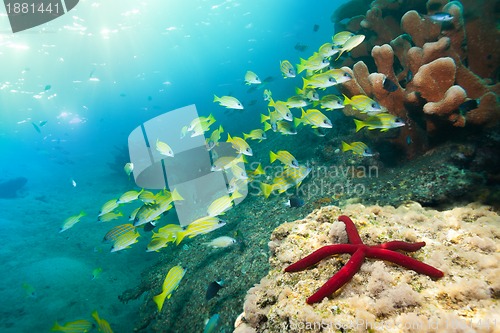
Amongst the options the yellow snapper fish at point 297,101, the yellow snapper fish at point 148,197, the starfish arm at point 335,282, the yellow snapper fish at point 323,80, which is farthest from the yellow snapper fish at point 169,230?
the yellow snapper fish at point 323,80

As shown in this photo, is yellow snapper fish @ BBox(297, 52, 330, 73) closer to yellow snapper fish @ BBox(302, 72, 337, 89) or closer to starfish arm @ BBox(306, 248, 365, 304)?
yellow snapper fish @ BBox(302, 72, 337, 89)

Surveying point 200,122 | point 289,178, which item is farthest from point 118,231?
point 289,178

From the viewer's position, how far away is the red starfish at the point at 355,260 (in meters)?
1.60

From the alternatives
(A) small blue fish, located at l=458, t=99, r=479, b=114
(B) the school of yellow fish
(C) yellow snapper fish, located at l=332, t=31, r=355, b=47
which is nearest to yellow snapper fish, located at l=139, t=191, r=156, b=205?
(B) the school of yellow fish

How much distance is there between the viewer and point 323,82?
5.30 m

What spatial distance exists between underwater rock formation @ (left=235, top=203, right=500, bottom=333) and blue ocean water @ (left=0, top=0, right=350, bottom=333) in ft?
19.8

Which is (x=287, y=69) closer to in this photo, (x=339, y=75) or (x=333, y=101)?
(x=339, y=75)

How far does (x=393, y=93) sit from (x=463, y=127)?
1.51 metres

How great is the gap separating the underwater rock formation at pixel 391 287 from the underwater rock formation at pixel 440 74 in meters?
2.35

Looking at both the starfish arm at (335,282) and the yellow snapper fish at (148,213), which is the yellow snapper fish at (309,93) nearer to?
the yellow snapper fish at (148,213)

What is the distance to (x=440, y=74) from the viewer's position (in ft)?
13.9

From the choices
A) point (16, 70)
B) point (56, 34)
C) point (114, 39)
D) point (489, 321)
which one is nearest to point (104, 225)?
point (489, 321)

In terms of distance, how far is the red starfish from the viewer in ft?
5.24

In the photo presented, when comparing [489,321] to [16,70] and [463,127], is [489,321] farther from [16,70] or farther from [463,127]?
[16,70]
